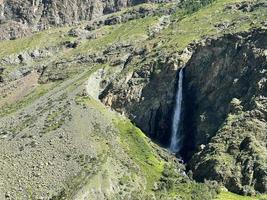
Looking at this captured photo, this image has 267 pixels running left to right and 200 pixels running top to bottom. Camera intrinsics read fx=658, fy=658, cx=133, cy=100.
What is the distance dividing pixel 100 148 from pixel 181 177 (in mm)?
19309

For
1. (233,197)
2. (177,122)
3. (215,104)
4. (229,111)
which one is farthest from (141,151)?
(233,197)

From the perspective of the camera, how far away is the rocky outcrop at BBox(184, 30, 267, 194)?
14738cm

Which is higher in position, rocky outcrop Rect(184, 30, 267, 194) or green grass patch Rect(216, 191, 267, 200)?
rocky outcrop Rect(184, 30, 267, 194)

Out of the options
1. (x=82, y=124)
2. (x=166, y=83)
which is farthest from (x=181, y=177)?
(x=166, y=83)

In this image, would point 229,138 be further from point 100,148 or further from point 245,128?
point 100,148

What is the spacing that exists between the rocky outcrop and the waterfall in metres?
1.87

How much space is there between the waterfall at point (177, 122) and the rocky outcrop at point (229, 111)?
1870mm

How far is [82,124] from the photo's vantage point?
522 feet

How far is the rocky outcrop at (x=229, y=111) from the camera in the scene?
484ft

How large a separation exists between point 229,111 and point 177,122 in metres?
17.5

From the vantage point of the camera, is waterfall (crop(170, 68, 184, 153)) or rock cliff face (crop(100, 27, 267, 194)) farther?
waterfall (crop(170, 68, 184, 153))

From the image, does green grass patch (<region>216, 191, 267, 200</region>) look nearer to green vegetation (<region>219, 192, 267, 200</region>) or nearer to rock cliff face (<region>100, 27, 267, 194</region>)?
green vegetation (<region>219, 192, 267, 200</region>)

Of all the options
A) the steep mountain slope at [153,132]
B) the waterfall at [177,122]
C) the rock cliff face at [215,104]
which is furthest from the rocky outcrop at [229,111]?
the waterfall at [177,122]

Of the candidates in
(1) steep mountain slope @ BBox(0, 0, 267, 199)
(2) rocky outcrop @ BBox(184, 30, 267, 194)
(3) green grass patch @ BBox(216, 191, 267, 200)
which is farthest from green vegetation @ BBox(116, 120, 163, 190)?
(3) green grass patch @ BBox(216, 191, 267, 200)
